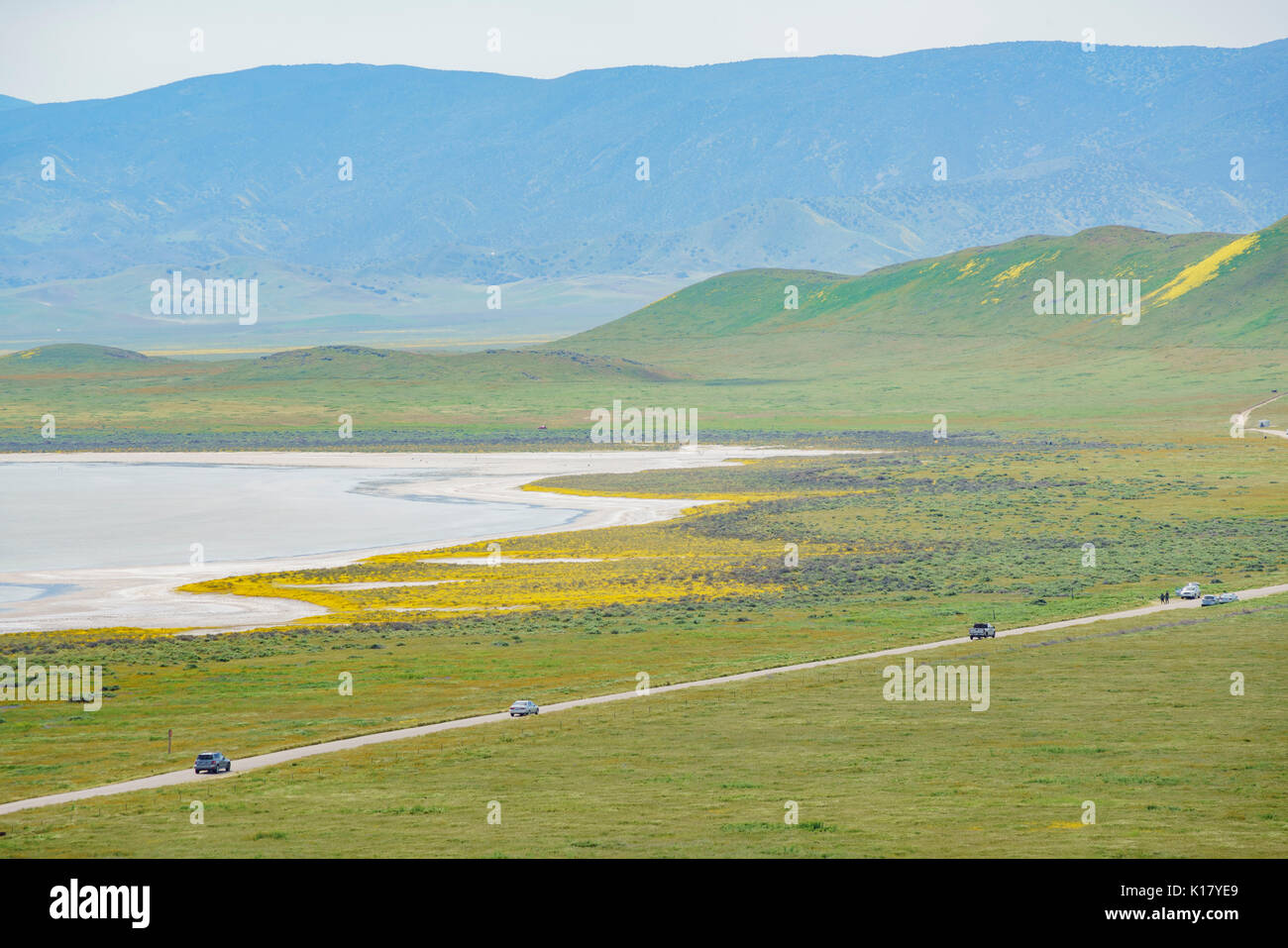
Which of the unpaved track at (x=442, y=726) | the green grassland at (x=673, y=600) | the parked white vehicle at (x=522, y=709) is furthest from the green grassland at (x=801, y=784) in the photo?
the green grassland at (x=673, y=600)

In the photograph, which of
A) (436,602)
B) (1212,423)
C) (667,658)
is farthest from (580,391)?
(667,658)

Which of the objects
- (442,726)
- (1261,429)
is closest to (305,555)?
(442,726)

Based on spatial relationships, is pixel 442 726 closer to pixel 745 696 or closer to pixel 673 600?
pixel 745 696

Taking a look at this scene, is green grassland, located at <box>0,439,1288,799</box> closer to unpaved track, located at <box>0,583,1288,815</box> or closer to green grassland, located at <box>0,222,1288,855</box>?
green grassland, located at <box>0,222,1288,855</box>

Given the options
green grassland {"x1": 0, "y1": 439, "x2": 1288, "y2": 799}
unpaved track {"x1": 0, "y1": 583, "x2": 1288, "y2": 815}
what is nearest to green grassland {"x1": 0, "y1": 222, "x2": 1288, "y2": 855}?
green grassland {"x1": 0, "y1": 439, "x2": 1288, "y2": 799}
